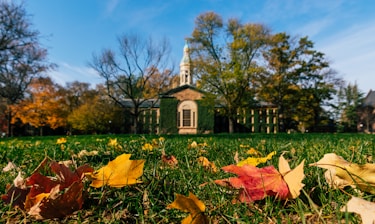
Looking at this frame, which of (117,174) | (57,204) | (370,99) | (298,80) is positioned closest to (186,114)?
(298,80)

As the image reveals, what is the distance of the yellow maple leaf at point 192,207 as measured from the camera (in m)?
0.53

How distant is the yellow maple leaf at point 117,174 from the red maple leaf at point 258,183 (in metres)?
0.26

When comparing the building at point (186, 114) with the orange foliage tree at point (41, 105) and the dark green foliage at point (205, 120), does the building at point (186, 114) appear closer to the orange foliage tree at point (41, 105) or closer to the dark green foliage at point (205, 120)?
the dark green foliage at point (205, 120)

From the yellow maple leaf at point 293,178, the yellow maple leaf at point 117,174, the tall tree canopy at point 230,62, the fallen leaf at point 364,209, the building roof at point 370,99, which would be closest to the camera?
the fallen leaf at point 364,209

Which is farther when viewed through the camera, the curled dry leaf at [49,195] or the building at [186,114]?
the building at [186,114]

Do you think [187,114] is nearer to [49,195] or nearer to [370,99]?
[49,195]

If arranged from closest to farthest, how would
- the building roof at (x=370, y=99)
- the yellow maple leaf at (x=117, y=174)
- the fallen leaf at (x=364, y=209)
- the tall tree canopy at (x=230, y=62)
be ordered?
the fallen leaf at (x=364, y=209) < the yellow maple leaf at (x=117, y=174) < the tall tree canopy at (x=230, y=62) < the building roof at (x=370, y=99)

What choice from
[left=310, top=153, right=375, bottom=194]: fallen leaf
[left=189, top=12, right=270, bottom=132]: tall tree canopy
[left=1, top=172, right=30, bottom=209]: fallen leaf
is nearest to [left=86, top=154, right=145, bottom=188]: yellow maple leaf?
[left=1, top=172, right=30, bottom=209]: fallen leaf

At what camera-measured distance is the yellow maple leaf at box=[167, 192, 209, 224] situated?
533 mm

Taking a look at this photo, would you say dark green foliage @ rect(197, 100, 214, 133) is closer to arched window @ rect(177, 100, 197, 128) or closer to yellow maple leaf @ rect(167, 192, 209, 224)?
arched window @ rect(177, 100, 197, 128)

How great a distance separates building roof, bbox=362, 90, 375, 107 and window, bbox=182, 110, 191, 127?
105 feet

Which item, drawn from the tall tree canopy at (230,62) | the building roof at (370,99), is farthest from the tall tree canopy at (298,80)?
the building roof at (370,99)

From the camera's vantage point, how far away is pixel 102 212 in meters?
0.71

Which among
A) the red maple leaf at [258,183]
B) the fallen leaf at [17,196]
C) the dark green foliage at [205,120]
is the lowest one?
the fallen leaf at [17,196]
